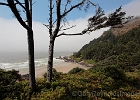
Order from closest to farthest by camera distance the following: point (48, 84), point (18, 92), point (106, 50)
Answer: point (18, 92) < point (48, 84) < point (106, 50)

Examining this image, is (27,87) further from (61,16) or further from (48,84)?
(61,16)

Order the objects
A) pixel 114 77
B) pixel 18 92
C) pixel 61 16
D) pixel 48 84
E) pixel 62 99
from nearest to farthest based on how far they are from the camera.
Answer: pixel 62 99 < pixel 18 92 < pixel 48 84 < pixel 61 16 < pixel 114 77

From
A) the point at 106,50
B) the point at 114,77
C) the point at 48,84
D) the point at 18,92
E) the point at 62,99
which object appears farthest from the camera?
the point at 106,50

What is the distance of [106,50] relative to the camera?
90562 mm

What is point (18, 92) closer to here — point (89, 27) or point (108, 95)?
point (108, 95)

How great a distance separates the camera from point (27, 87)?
231 inches

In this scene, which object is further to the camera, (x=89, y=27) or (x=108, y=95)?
(x=89, y=27)

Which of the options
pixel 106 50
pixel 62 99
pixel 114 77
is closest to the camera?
pixel 62 99

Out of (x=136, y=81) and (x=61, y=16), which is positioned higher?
(x=61, y=16)

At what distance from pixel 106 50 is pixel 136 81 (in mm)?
82918

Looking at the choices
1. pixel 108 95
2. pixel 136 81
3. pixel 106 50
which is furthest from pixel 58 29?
pixel 106 50

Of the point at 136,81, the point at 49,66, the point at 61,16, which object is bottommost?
the point at 136,81

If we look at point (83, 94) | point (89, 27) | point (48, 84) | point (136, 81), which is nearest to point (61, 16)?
point (89, 27)

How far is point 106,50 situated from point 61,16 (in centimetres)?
8666
